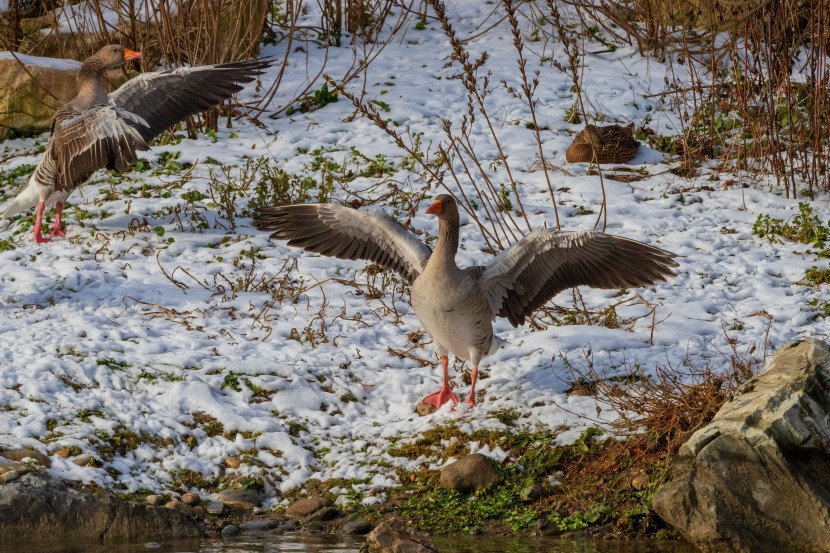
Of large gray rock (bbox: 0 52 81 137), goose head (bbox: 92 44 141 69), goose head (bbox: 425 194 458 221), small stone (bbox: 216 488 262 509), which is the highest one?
goose head (bbox: 92 44 141 69)

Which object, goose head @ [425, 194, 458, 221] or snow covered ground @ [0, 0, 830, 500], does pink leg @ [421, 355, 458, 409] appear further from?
goose head @ [425, 194, 458, 221]

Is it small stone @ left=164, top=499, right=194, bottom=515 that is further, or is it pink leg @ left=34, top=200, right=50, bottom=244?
pink leg @ left=34, top=200, right=50, bottom=244

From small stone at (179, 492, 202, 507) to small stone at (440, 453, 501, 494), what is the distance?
51.8 inches

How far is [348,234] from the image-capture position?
6.83 meters

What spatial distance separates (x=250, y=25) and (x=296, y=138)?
1.42 meters

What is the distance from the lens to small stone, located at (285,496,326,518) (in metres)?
5.18

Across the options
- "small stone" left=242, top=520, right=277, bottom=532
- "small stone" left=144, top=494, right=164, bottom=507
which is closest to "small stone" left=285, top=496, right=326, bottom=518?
"small stone" left=242, top=520, right=277, bottom=532

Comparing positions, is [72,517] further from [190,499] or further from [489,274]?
[489,274]

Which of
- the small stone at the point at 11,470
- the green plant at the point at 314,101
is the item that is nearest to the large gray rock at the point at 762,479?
the small stone at the point at 11,470

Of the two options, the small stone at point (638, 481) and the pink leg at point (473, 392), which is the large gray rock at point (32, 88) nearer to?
the pink leg at point (473, 392)

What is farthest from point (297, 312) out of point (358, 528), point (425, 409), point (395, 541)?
point (395, 541)

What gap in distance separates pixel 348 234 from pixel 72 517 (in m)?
2.82

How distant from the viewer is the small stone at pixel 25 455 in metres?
5.11

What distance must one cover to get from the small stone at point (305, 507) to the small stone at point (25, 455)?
129 centimetres
